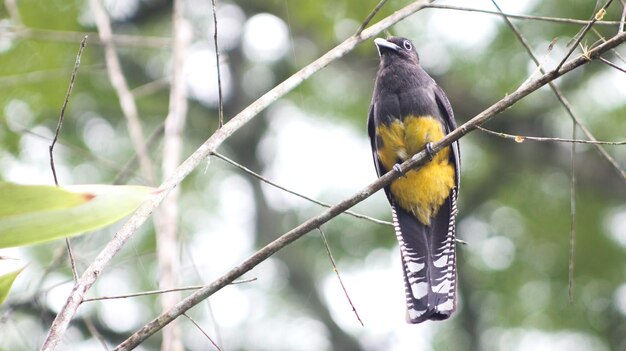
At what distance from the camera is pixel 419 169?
167 inches

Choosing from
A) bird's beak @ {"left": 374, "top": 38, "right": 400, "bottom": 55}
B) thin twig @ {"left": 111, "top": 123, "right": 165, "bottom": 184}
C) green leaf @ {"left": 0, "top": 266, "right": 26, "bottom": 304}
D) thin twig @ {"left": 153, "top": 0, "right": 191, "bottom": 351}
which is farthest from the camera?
bird's beak @ {"left": 374, "top": 38, "right": 400, "bottom": 55}

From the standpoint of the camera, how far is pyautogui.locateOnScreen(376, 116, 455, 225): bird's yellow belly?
412cm

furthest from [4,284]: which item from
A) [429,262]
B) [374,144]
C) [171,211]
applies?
[374,144]

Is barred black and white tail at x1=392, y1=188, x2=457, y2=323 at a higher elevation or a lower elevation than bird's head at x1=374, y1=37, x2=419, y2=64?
lower

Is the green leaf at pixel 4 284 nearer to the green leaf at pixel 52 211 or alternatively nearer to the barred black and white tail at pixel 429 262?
the green leaf at pixel 52 211

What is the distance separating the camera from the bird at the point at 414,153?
409 cm

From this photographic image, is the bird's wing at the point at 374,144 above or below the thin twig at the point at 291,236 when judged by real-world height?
above

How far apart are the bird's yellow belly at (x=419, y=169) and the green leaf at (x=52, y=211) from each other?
272 centimetres

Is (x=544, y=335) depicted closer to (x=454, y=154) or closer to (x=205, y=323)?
(x=205, y=323)

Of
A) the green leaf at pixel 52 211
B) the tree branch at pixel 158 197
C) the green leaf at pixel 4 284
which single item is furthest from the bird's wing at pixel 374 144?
the green leaf at pixel 52 211

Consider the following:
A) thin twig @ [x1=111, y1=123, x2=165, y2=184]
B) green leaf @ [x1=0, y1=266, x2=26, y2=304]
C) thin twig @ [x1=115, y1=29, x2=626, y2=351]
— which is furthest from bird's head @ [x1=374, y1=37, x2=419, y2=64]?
green leaf @ [x1=0, y1=266, x2=26, y2=304]

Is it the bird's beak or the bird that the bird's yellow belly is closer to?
the bird

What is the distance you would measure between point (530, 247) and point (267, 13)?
3.13m

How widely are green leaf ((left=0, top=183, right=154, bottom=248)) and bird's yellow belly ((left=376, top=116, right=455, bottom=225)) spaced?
2723mm
